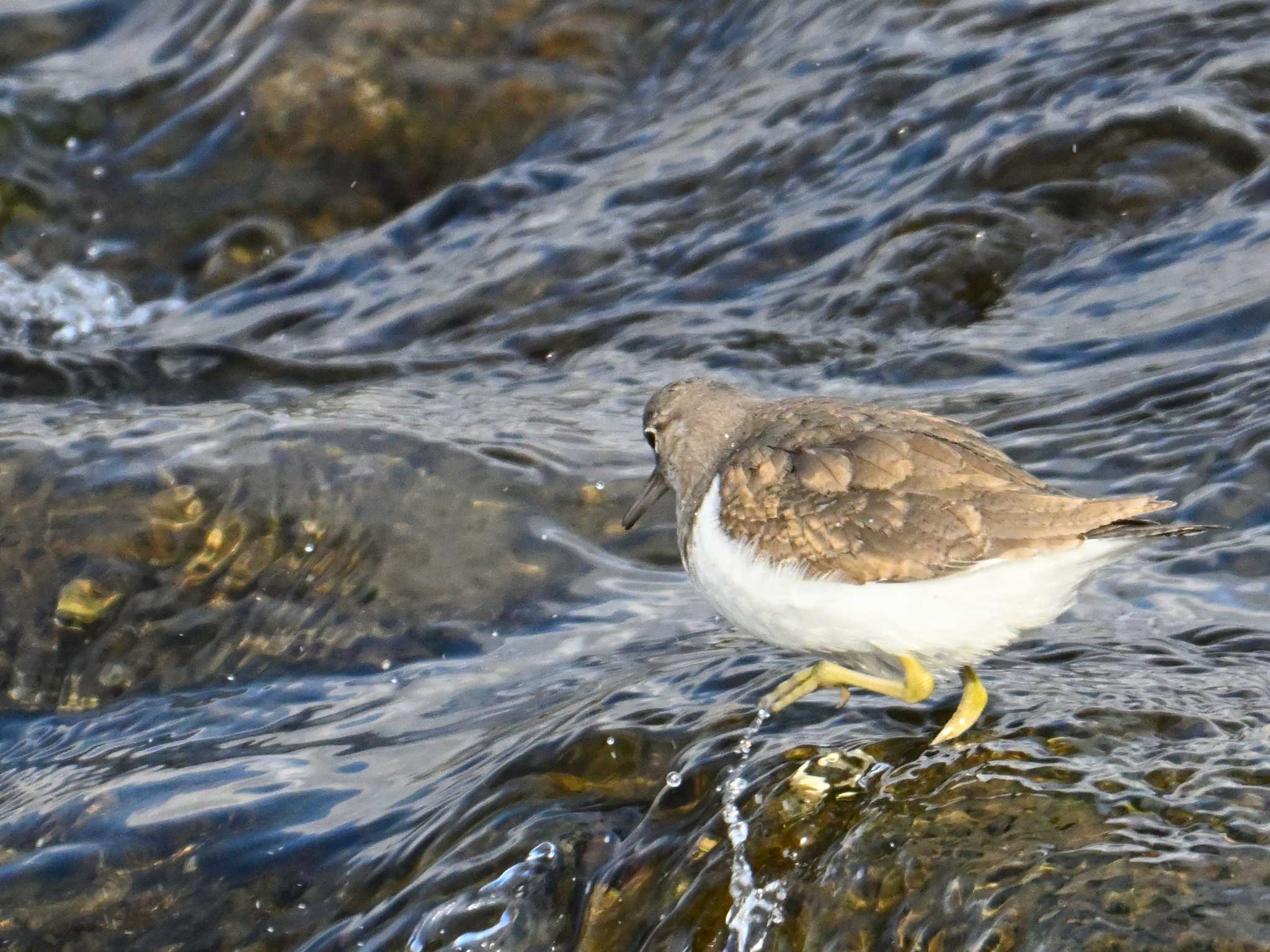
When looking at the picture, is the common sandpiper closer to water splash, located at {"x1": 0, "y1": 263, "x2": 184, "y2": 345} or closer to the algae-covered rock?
water splash, located at {"x1": 0, "y1": 263, "x2": 184, "y2": 345}

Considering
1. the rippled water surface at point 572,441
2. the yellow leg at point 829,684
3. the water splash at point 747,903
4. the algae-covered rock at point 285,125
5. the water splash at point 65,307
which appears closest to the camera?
the water splash at point 747,903

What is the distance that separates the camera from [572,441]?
24.5 ft

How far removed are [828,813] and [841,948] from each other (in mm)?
507

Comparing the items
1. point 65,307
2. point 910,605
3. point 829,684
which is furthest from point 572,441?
point 65,307

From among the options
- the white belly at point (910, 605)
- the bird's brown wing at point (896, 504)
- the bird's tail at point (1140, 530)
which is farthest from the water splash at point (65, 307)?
the bird's tail at point (1140, 530)

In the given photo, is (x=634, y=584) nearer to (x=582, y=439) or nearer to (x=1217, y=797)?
(x=582, y=439)

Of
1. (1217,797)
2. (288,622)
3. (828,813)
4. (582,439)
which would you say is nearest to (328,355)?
(582,439)

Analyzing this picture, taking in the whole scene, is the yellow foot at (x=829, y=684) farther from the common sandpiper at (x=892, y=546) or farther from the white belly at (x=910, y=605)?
the white belly at (x=910, y=605)

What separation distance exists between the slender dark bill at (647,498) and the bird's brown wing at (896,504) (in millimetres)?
1153

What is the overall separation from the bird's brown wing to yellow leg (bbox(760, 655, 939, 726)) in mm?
500

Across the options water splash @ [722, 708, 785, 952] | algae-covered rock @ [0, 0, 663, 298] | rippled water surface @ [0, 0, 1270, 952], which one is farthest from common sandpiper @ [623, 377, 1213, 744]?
algae-covered rock @ [0, 0, 663, 298]

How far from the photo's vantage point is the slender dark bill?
6.23 m

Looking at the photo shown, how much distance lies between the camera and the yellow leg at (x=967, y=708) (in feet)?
15.7

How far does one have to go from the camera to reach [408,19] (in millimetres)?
11445
